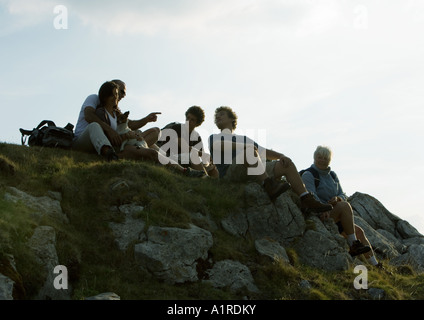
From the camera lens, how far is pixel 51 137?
575 inches

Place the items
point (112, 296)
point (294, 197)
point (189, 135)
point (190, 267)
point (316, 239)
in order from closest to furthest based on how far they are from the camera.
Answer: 1. point (112, 296)
2. point (190, 267)
3. point (316, 239)
4. point (294, 197)
5. point (189, 135)

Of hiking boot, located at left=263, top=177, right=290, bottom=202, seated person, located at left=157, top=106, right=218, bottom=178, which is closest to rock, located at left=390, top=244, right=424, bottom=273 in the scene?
hiking boot, located at left=263, top=177, right=290, bottom=202

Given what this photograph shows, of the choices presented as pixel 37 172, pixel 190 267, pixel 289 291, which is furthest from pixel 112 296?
pixel 37 172

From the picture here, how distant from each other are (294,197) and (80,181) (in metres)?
5.12

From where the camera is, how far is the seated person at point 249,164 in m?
13.6

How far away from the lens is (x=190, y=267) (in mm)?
10898

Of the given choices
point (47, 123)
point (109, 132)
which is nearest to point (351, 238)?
point (109, 132)

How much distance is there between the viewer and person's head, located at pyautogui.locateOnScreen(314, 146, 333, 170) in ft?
47.4

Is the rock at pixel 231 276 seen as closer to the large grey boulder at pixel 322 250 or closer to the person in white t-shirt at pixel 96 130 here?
the large grey boulder at pixel 322 250

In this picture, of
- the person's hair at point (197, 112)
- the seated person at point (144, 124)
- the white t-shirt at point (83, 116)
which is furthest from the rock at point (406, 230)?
the white t-shirt at point (83, 116)

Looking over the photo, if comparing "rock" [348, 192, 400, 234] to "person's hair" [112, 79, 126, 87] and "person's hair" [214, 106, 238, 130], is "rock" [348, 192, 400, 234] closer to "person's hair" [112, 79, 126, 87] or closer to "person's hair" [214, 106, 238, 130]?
"person's hair" [214, 106, 238, 130]

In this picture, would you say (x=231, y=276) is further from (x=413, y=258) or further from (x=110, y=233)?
(x=413, y=258)

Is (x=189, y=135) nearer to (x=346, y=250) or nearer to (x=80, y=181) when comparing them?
(x=80, y=181)

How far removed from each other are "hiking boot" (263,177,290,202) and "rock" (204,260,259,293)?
242cm
